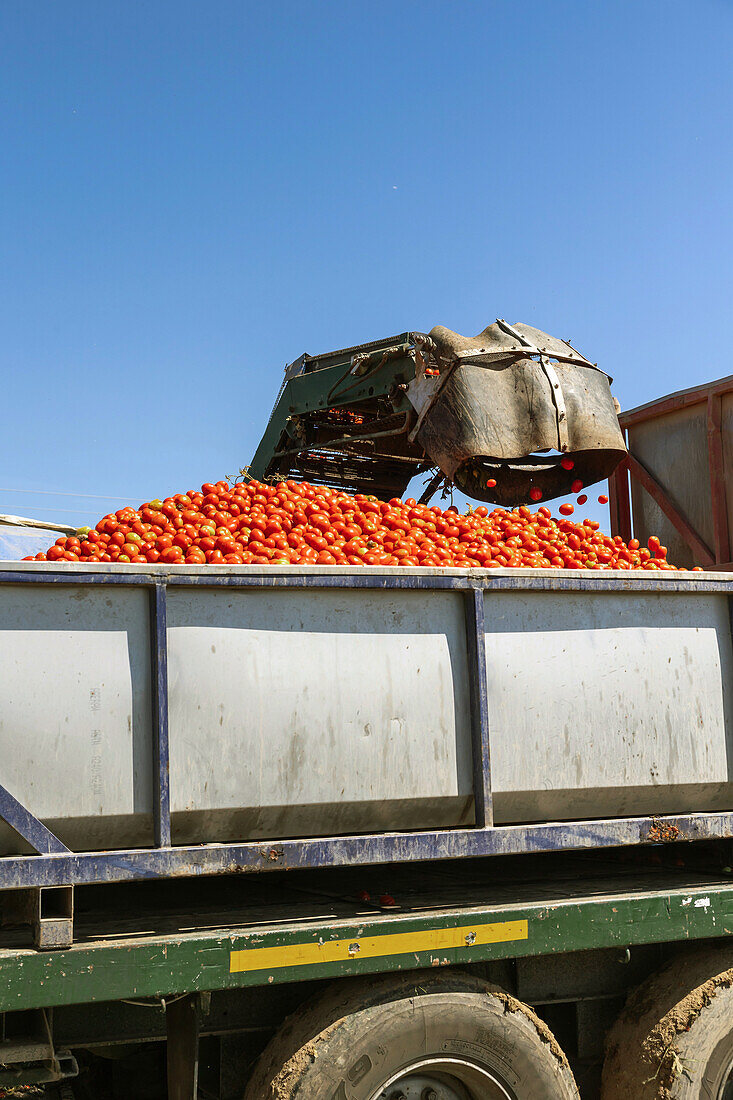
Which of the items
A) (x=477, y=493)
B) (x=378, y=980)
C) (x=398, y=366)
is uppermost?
(x=398, y=366)

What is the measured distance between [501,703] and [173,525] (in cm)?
190

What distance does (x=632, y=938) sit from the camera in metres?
3.51

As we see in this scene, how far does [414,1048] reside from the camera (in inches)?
127

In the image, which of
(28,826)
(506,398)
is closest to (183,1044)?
(28,826)

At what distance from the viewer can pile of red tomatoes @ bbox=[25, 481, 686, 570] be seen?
4207 mm

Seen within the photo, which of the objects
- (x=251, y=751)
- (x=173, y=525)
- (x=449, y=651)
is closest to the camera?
(x=251, y=751)

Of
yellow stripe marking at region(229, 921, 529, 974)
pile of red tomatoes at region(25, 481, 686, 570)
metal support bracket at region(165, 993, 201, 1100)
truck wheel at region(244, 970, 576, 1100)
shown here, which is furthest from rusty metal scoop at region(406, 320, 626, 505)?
metal support bracket at region(165, 993, 201, 1100)

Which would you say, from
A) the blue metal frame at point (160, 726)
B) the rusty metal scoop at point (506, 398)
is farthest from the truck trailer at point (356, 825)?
the rusty metal scoop at point (506, 398)

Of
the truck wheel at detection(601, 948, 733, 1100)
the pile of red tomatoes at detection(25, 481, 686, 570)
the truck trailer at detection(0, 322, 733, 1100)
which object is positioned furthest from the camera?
the pile of red tomatoes at detection(25, 481, 686, 570)

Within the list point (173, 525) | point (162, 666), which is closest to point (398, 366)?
point (173, 525)

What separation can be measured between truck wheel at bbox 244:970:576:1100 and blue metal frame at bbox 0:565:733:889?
0.46m

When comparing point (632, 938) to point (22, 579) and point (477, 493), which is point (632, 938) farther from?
point (477, 493)

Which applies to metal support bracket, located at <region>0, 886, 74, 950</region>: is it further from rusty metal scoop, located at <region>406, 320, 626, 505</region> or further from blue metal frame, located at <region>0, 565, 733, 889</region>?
rusty metal scoop, located at <region>406, 320, 626, 505</region>

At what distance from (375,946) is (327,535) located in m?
2.01
